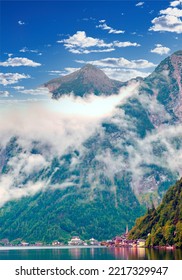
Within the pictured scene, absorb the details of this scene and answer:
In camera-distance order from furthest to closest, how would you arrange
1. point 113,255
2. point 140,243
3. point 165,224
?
point 140,243 < point 165,224 < point 113,255

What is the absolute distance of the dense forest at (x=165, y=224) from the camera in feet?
348

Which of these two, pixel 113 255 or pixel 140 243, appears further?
pixel 140 243

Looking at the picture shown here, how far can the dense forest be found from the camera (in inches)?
4173

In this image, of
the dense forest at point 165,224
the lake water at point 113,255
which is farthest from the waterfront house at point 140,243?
the lake water at point 113,255

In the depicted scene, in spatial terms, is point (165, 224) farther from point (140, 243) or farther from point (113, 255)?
Answer: point (113, 255)

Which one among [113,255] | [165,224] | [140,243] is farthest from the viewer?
[140,243]

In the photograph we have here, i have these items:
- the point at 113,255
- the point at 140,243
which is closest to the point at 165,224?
the point at 140,243

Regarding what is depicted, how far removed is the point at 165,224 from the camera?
391 feet
